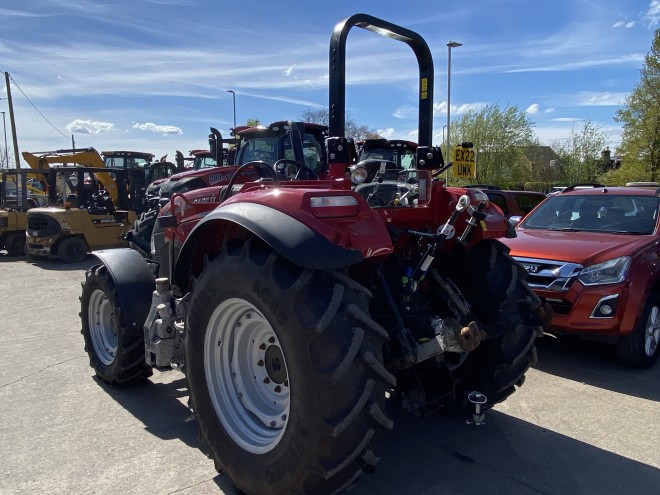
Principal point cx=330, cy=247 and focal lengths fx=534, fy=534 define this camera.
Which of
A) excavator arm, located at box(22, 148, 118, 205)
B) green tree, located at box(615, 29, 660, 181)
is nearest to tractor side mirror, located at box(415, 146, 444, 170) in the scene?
excavator arm, located at box(22, 148, 118, 205)

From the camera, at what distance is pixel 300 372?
8.03 ft

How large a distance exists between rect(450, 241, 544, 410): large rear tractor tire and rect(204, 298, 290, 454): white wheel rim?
54.9 inches

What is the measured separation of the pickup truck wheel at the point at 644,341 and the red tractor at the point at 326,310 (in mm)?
2132

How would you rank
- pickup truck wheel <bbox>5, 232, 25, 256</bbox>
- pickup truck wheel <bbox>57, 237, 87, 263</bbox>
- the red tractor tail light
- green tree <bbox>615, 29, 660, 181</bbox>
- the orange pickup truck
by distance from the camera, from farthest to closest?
Answer: green tree <bbox>615, 29, 660, 181</bbox>
pickup truck wheel <bbox>5, 232, 25, 256</bbox>
pickup truck wheel <bbox>57, 237, 87, 263</bbox>
the orange pickup truck
the red tractor tail light

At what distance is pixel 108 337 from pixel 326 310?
10.5 feet

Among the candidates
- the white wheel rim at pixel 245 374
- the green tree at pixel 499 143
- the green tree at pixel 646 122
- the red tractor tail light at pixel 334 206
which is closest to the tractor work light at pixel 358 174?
the red tractor tail light at pixel 334 206

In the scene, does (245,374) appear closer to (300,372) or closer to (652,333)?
(300,372)

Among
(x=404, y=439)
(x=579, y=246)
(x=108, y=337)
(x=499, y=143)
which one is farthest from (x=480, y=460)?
(x=499, y=143)

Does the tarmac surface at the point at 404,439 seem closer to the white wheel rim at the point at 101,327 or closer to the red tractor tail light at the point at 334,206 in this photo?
the white wheel rim at the point at 101,327

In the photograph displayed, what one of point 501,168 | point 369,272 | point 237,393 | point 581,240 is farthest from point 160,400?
point 501,168

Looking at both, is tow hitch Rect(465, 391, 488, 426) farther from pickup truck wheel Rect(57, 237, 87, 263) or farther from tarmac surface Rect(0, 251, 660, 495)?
pickup truck wheel Rect(57, 237, 87, 263)

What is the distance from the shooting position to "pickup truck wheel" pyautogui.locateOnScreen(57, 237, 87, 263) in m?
13.3

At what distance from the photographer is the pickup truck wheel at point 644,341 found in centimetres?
524

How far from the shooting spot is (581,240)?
231 inches
